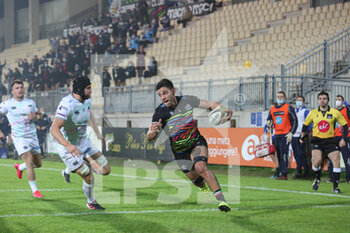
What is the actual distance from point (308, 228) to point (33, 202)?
514 cm

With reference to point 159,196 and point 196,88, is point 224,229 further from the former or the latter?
point 196,88

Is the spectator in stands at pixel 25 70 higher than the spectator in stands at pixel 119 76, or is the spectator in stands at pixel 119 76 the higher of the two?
the spectator in stands at pixel 25 70

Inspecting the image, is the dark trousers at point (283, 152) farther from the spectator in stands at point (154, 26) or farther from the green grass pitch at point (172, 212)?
the spectator in stands at point (154, 26)

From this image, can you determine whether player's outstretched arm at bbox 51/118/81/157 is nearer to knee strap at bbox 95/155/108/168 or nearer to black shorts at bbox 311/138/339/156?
knee strap at bbox 95/155/108/168

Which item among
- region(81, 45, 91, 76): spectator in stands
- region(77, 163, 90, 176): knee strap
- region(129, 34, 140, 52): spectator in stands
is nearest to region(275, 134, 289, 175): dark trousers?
region(77, 163, 90, 176): knee strap

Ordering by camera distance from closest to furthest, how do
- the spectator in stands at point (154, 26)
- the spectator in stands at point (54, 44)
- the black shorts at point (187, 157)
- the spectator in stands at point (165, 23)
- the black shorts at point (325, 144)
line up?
the black shorts at point (187, 157) < the black shorts at point (325, 144) < the spectator in stands at point (154, 26) < the spectator in stands at point (165, 23) < the spectator in stands at point (54, 44)

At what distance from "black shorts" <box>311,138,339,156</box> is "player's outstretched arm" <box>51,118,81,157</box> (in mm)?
6214

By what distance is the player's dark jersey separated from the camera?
7.80 m

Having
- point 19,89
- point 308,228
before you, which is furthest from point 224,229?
point 19,89

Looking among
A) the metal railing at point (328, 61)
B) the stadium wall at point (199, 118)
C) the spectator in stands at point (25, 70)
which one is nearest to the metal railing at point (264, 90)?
the stadium wall at point (199, 118)

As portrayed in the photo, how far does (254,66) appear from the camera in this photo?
2408cm

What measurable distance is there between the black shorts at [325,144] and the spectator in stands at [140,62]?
1858cm

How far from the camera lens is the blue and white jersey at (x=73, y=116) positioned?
8148 millimetres

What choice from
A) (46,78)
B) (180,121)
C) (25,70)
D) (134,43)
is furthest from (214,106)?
(25,70)
